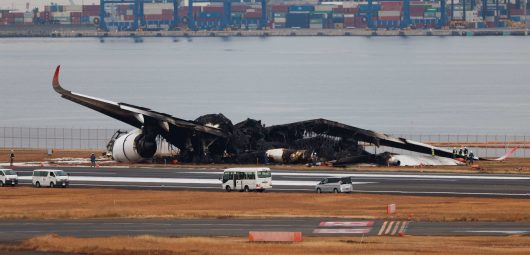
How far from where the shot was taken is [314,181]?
313ft

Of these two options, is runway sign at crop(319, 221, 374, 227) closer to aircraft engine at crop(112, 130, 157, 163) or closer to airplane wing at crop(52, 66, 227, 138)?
airplane wing at crop(52, 66, 227, 138)

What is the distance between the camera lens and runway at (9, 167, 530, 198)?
286 ft

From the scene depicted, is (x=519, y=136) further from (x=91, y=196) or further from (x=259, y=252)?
(x=259, y=252)

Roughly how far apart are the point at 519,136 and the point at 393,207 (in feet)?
324

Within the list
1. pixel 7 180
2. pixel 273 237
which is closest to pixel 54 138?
pixel 7 180

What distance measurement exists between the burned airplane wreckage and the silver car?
23591 mm

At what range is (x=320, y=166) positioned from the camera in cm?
10906

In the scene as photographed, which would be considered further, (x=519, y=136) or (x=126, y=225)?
(x=519, y=136)

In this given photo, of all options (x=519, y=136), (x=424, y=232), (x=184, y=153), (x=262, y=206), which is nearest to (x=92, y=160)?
Answer: (x=184, y=153)

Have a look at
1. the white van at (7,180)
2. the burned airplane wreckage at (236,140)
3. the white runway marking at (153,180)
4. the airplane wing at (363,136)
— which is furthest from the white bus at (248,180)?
the airplane wing at (363,136)

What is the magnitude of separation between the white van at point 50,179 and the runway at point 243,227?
76.7 ft

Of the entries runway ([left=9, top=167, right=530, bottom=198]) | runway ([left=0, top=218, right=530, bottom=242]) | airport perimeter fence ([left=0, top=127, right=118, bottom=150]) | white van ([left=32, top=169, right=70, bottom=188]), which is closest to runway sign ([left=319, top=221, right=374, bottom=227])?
runway ([left=0, top=218, right=530, bottom=242])

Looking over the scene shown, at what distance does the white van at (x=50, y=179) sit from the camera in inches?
3681

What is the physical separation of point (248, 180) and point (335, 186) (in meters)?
6.34
